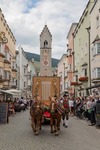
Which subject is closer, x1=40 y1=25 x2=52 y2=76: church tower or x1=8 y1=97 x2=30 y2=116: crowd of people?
x1=8 y1=97 x2=30 y2=116: crowd of people

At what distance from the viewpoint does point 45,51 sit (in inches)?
4444

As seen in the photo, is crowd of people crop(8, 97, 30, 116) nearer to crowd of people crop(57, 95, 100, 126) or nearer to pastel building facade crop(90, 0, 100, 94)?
crowd of people crop(57, 95, 100, 126)

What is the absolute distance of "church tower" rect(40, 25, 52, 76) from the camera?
110000 mm

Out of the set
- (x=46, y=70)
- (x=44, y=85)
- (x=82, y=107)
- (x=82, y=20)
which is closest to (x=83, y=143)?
(x=44, y=85)

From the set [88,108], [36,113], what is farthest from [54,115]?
[88,108]

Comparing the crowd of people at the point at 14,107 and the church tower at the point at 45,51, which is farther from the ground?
the church tower at the point at 45,51

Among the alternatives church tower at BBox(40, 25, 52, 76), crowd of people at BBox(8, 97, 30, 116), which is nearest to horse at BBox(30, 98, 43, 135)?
crowd of people at BBox(8, 97, 30, 116)

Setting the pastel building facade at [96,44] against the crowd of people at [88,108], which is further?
the pastel building facade at [96,44]

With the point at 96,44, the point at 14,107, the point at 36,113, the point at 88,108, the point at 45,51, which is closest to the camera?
the point at 36,113

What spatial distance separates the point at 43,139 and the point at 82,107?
1530 cm


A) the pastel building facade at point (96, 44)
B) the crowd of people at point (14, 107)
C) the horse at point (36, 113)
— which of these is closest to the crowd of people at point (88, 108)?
the horse at point (36, 113)

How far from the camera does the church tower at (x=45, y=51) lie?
110 metres

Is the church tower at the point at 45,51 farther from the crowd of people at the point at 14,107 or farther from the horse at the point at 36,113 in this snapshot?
the horse at the point at 36,113

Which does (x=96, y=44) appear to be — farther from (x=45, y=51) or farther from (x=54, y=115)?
(x=45, y=51)
